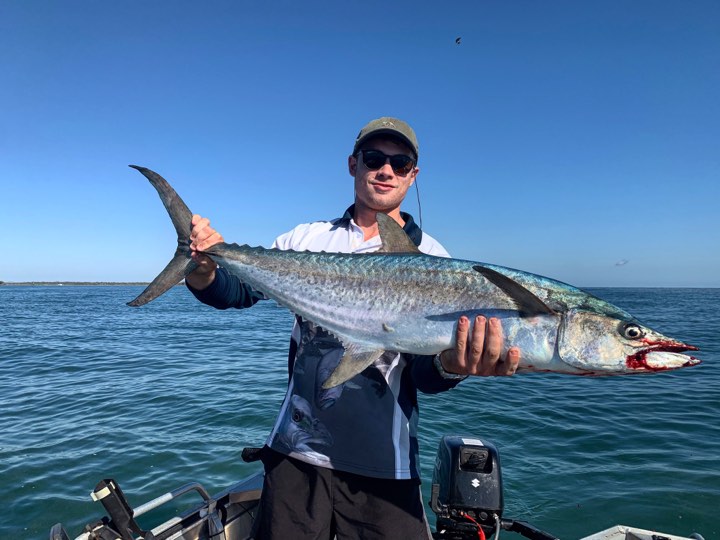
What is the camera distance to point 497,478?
13.5ft

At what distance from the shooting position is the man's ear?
3.70 meters

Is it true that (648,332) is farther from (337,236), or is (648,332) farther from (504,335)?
(337,236)

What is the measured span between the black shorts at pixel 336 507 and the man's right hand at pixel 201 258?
1.49 metres

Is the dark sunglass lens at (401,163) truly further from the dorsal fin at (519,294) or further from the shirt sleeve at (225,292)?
the shirt sleeve at (225,292)

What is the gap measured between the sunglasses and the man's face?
20mm

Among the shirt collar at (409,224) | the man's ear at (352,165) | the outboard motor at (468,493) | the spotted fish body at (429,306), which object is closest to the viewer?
the spotted fish body at (429,306)

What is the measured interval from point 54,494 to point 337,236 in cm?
667

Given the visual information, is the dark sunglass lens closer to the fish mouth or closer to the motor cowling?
the fish mouth

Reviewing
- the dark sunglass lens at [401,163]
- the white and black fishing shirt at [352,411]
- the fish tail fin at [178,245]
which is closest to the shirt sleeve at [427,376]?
the white and black fishing shirt at [352,411]

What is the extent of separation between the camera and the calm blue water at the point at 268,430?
6.64 m

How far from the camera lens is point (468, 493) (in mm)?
4047

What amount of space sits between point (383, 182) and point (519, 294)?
53.7 inches

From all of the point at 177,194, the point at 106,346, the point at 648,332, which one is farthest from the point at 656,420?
the point at 106,346

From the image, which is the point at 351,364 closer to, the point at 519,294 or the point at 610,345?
the point at 519,294
